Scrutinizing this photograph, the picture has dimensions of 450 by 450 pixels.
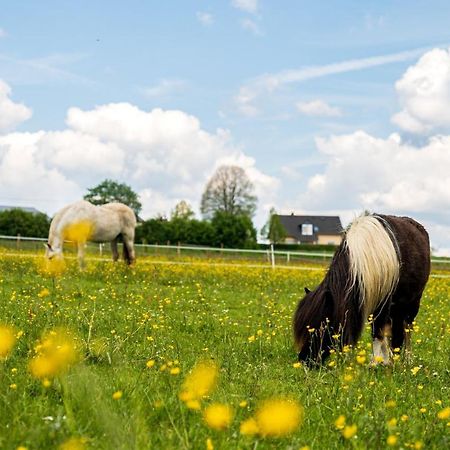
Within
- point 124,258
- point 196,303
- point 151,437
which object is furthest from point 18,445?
point 124,258

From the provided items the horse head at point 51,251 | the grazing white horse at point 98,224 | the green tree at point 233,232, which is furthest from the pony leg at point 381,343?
the green tree at point 233,232

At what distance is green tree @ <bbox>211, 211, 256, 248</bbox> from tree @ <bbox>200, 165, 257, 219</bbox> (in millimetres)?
16344

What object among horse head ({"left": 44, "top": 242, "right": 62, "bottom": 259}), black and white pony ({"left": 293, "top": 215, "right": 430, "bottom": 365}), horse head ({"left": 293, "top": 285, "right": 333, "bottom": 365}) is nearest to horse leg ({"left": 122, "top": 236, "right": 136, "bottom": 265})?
horse head ({"left": 44, "top": 242, "right": 62, "bottom": 259})

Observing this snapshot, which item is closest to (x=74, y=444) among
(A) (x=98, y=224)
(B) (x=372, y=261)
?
(B) (x=372, y=261)

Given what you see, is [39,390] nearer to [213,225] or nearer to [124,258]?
[124,258]

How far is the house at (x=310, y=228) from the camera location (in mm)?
95938

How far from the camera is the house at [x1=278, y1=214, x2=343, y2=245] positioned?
315 feet

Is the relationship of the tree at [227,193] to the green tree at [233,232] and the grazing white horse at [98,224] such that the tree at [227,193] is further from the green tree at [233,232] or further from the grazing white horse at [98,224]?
the grazing white horse at [98,224]

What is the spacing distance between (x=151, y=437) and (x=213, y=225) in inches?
1963

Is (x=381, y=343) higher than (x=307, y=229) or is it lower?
lower

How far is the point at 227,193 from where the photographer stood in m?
71.2

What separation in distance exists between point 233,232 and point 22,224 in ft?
52.0

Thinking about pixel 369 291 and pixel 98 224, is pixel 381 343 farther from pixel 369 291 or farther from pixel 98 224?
pixel 98 224

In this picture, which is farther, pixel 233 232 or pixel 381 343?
pixel 233 232
